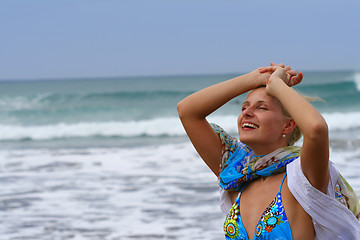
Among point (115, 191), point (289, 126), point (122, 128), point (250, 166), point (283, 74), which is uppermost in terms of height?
point (283, 74)

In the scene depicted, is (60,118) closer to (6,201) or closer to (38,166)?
(38,166)

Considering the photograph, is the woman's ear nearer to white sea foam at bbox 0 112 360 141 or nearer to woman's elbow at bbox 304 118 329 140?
woman's elbow at bbox 304 118 329 140

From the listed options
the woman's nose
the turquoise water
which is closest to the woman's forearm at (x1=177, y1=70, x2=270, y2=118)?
the woman's nose

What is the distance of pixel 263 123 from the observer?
7.43 feet

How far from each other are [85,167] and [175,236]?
4.46m

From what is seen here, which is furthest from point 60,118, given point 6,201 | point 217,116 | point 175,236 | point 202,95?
point 202,95

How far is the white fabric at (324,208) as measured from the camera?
80.4 inches

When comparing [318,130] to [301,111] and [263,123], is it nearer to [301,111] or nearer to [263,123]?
[301,111]

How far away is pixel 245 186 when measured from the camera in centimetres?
240

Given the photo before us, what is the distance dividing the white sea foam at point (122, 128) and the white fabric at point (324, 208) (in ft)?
49.2

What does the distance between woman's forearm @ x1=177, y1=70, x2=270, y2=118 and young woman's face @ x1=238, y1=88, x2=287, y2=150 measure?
95mm

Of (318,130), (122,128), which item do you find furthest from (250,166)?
(122,128)

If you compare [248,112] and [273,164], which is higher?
[248,112]

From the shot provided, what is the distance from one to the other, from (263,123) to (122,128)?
17415 mm
